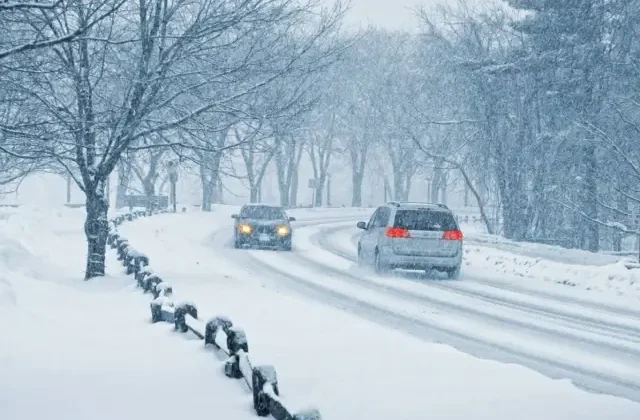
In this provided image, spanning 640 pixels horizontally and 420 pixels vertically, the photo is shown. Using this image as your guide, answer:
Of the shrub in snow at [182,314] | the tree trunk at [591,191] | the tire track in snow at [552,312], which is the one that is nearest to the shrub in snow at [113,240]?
the tire track in snow at [552,312]

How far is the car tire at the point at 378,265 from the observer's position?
2010 centimetres

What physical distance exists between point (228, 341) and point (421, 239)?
12.8m

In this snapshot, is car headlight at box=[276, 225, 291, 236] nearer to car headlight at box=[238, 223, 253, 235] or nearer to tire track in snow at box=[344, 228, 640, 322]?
car headlight at box=[238, 223, 253, 235]

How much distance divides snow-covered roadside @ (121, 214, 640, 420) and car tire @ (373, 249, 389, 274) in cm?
592

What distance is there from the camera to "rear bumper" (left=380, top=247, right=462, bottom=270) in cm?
1969

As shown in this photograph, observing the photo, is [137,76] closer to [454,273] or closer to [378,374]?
Result: [378,374]

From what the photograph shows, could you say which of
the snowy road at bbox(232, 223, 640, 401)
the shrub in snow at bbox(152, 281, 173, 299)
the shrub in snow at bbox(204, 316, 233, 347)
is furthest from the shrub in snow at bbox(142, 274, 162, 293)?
the shrub in snow at bbox(204, 316, 233, 347)

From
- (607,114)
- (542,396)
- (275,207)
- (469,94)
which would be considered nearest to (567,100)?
(607,114)

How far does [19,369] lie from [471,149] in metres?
30.2

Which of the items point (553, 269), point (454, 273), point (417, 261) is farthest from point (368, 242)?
point (553, 269)

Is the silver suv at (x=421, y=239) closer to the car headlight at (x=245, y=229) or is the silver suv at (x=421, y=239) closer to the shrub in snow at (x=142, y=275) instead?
the shrub in snow at (x=142, y=275)

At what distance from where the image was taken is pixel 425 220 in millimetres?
19781

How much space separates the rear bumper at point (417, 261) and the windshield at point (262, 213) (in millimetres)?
10010

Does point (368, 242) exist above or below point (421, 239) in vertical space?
below
